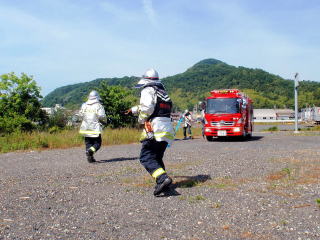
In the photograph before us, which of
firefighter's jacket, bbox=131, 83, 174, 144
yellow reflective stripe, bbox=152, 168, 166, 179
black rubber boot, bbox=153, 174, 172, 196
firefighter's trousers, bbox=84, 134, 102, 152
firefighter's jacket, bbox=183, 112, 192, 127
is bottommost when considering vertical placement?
black rubber boot, bbox=153, 174, 172, 196

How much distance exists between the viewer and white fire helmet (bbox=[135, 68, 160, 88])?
567cm

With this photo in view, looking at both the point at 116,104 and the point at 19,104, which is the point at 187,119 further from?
the point at 19,104

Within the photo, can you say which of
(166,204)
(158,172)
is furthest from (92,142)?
(166,204)

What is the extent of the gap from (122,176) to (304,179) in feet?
11.3

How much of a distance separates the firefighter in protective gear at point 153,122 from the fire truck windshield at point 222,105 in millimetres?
12442

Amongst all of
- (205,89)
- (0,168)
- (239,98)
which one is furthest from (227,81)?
(0,168)

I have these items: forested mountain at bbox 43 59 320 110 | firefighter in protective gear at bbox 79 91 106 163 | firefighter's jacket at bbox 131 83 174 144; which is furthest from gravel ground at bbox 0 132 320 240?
forested mountain at bbox 43 59 320 110

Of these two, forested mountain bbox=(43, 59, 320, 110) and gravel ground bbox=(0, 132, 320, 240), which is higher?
forested mountain bbox=(43, 59, 320, 110)

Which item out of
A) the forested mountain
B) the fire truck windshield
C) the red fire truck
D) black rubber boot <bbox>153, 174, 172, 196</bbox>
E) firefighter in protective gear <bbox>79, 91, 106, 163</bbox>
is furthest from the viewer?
the forested mountain

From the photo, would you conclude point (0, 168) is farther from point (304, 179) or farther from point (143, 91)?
point (304, 179)

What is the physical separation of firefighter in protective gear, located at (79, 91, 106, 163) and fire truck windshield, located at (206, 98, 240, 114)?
9217 millimetres

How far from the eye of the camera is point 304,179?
6.37 m

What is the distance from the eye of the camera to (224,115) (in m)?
17.7

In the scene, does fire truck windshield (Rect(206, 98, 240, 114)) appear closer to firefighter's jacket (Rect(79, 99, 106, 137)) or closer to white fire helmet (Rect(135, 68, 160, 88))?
firefighter's jacket (Rect(79, 99, 106, 137))
